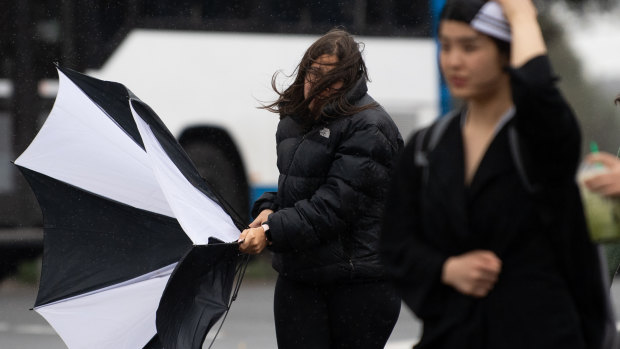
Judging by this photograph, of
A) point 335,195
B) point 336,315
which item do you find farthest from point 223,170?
point 335,195

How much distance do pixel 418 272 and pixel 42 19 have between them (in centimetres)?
870

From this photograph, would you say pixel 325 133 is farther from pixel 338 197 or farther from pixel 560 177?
pixel 560 177

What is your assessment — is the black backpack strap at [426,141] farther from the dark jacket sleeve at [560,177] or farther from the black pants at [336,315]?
the black pants at [336,315]

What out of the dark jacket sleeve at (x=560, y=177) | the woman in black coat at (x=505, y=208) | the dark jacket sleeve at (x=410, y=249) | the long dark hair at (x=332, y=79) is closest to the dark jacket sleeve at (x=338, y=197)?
the long dark hair at (x=332, y=79)

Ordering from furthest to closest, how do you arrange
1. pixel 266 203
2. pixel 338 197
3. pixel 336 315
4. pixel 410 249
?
pixel 266 203 < pixel 336 315 < pixel 338 197 < pixel 410 249

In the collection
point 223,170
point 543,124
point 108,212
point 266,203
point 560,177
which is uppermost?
point 543,124

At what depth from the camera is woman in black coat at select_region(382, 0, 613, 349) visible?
7.97 ft

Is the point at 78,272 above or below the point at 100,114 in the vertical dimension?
below

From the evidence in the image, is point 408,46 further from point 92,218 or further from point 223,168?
point 92,218

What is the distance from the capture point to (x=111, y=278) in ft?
14.7

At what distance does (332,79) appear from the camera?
4.07 meters

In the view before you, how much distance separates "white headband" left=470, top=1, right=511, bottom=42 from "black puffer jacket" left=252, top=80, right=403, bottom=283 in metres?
1.57

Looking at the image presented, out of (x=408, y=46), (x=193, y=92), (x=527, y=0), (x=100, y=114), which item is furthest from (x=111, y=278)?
(x=408, y=46)

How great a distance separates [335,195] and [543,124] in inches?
66.6
